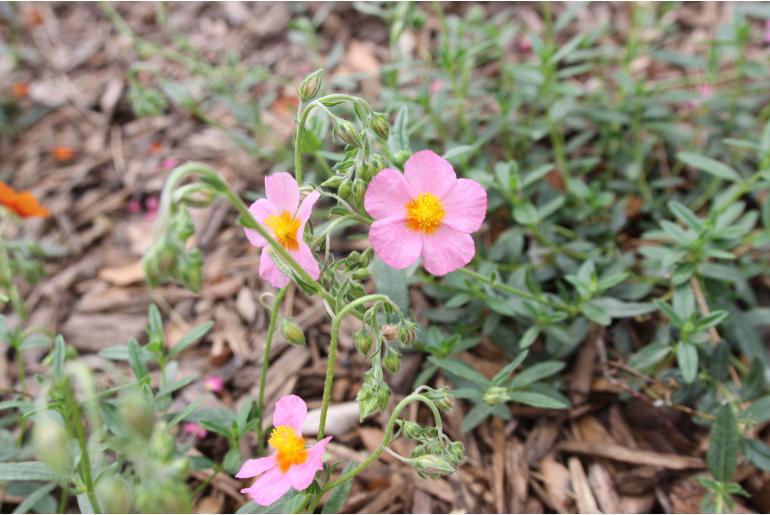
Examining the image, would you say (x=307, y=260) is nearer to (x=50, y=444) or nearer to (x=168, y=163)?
(x=50, y=444)

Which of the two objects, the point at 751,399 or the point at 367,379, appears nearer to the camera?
the point at 367,379

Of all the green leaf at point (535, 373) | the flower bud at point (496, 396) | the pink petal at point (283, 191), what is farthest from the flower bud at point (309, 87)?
the green leaf at point (535, 373)

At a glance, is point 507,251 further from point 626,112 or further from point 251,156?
point 251,156

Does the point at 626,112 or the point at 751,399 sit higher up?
the point at 626,112

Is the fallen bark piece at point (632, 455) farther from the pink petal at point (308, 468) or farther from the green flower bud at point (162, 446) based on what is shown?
the green flower bud at point (162, 446)

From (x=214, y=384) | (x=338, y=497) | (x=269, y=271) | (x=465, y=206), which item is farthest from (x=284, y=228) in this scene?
(x=214, y=384)

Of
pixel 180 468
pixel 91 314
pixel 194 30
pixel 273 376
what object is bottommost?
pixel 273 376

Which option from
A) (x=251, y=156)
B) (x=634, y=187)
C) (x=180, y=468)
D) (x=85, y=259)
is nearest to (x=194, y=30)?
(x=251, y=156)

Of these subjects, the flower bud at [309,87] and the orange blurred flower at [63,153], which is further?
the orange blurred flower at [63,153]
